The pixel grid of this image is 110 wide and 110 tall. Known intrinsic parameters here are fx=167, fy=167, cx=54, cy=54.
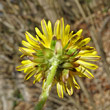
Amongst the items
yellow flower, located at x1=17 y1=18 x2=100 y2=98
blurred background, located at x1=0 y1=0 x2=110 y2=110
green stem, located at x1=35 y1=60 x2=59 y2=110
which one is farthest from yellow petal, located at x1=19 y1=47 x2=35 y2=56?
blurred background, located at x1=0 y1=0 x2=110 y2=110

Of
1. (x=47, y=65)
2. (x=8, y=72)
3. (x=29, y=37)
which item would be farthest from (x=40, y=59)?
(x=8, y=72)

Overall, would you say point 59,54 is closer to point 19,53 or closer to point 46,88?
point 46,88

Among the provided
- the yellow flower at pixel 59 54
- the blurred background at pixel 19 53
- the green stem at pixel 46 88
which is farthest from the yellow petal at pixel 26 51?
the blurred background at pixel 19 53

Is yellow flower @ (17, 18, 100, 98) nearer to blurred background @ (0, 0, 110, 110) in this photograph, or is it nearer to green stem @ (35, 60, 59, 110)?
green stem @ (35, 60, 59, 110)

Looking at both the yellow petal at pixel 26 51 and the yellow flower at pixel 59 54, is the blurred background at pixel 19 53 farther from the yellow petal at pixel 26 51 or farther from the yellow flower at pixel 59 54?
the yellow petal at pixel 26 51

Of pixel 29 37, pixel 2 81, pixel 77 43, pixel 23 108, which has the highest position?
pixel 2 81

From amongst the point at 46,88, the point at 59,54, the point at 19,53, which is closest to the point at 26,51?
the point at 59,54

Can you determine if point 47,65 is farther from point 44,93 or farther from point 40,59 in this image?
point 44,93
